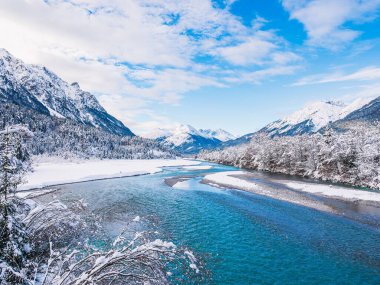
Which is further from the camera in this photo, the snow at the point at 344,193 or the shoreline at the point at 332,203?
the snow at the point at 344,193

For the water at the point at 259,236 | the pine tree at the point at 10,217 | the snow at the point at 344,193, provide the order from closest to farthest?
the pine tree at the point at 10,217 < the water at the point at 259,236 < the snow at the point at 344,193

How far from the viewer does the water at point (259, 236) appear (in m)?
23.0

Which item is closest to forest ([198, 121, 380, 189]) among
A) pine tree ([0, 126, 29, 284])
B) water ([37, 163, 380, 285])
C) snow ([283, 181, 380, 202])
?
snow ([283, 181, 380, 202])

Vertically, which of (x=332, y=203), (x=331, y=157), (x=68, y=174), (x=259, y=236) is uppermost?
(x=331, y=157)

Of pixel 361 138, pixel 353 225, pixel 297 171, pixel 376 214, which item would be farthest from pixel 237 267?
pixel 297 171

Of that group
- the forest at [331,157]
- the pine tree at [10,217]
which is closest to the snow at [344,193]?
the forest at [331,157]

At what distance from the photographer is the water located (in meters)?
23.0

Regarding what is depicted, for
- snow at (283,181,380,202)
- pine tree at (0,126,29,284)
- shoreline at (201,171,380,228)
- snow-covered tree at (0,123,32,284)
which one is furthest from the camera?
snow at (283,181,380,202)

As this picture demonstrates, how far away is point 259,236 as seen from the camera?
31.5 m

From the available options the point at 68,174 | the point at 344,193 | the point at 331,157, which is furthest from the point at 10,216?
the point at 331,157

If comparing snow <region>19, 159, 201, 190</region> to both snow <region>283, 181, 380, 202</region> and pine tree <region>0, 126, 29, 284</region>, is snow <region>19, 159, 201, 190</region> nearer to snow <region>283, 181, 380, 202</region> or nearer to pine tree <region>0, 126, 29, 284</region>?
pine tree <region>0, 126, 29, 284</region>

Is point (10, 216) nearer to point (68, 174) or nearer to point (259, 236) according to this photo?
point (259, 236)

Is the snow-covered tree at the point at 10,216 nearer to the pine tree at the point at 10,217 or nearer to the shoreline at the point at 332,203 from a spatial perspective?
the pine tree at the point at 10,217

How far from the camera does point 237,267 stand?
23.7m
